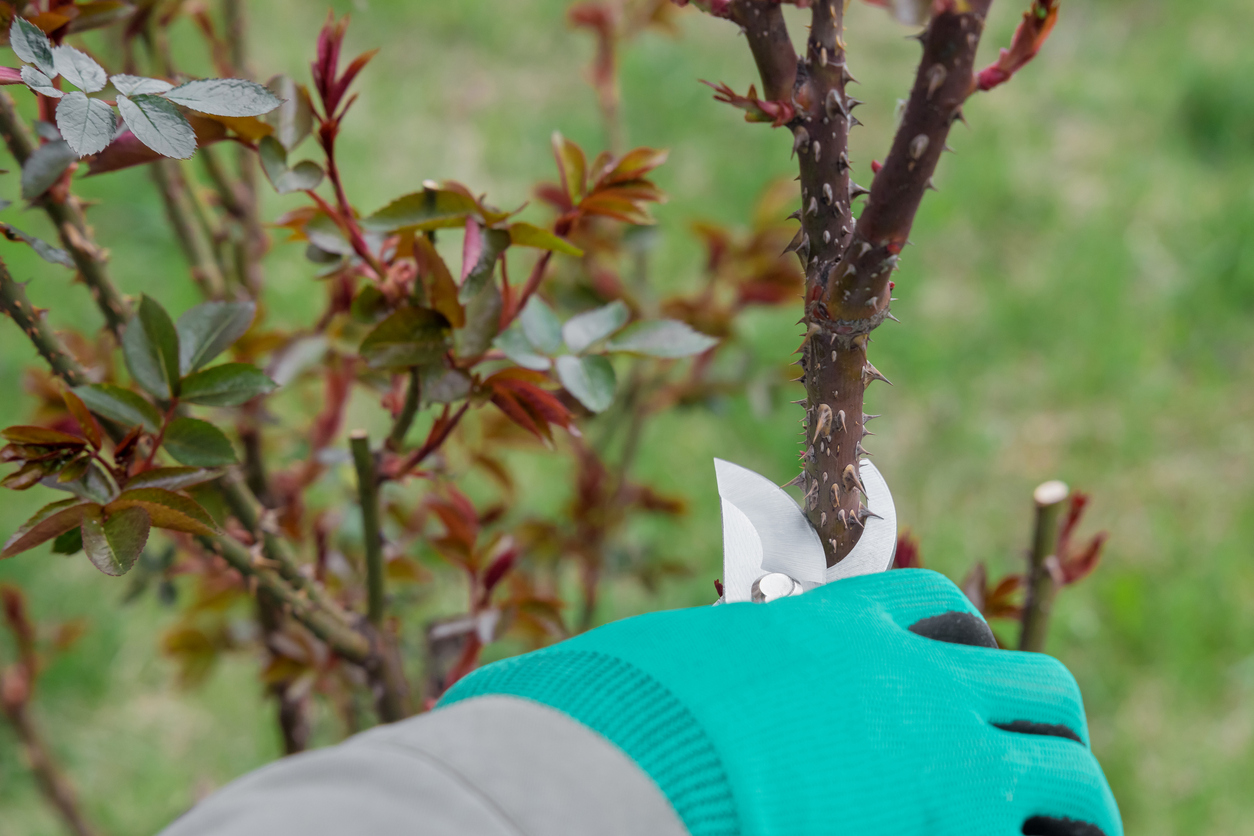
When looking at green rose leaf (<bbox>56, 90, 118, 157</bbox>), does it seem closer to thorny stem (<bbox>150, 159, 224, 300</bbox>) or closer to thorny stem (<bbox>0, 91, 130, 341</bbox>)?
thorny stem (<bbox>0, 91, 130, 341</bbox>)

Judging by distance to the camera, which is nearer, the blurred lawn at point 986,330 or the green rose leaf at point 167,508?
the green rose leaf at point 167,508

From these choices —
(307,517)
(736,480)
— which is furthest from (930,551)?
(736,480)

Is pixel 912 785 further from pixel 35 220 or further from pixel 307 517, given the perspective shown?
pixel 35 220

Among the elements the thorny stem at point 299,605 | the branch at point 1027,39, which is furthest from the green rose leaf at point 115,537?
the branch at point 1027,39

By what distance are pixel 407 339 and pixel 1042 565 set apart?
63 centimetres

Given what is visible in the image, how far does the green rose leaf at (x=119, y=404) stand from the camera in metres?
0.67

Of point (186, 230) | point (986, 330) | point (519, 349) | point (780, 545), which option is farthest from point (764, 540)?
point (986, 330)

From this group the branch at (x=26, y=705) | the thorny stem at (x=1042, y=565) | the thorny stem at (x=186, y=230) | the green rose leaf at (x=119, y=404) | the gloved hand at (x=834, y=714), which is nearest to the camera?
the gloved hand at (x=834, y=714)

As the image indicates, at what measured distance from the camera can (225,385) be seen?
70 centimetres

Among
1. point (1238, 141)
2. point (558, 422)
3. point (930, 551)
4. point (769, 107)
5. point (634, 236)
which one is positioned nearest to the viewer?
point (769, 107)

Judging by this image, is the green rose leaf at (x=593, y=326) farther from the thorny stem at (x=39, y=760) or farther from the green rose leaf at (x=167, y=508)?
the thorny stem at (x=39, y=760)

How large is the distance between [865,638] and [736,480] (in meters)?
0.16

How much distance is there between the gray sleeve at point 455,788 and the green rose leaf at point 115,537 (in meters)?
0.16

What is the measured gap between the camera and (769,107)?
55cm
